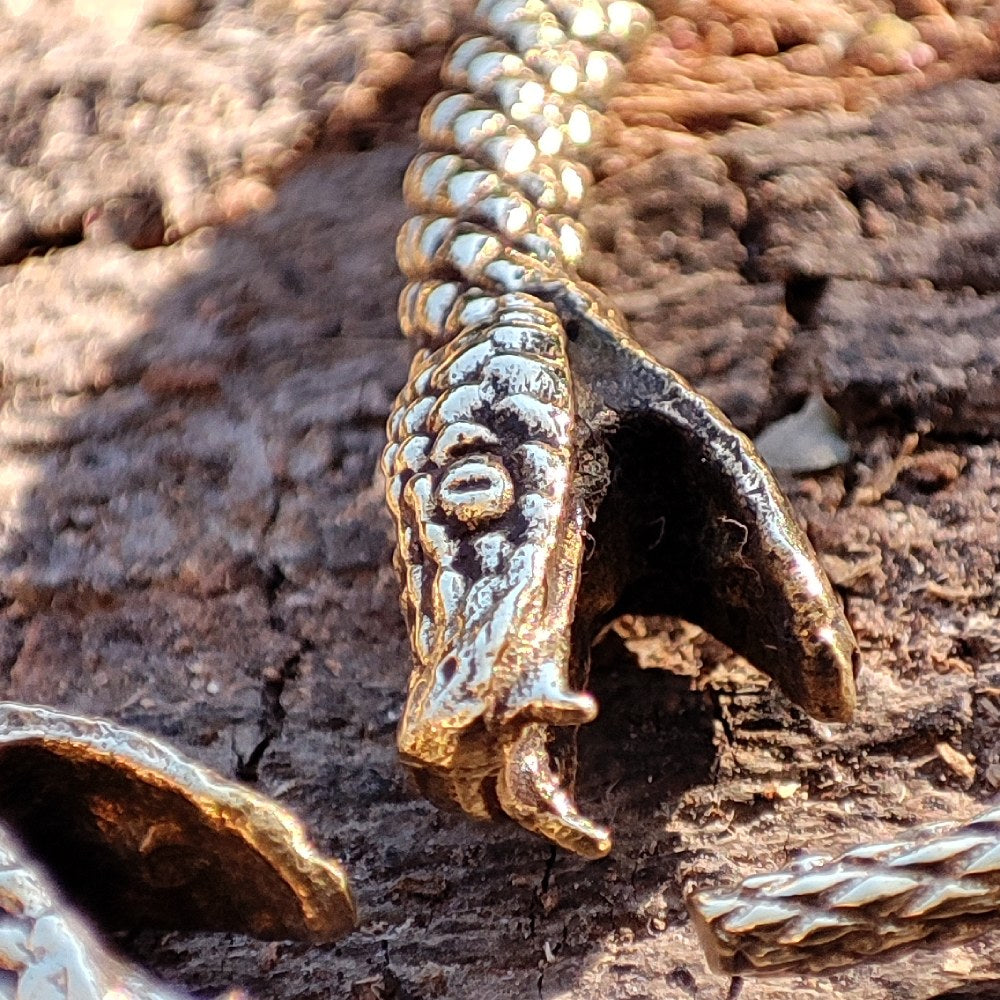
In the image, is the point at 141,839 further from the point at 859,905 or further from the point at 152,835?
the point at 859,905

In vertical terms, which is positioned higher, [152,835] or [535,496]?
[535,496]

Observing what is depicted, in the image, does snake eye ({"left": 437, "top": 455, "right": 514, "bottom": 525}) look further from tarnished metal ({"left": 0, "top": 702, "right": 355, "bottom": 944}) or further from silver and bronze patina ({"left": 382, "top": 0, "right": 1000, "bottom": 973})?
tarnished metal ({"left": 0, "top": 702, "right": 355, "bottom": 944})

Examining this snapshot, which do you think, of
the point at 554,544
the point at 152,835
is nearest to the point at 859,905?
the point at 554,544

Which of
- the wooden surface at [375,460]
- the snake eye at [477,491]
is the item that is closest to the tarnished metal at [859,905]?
the wooden surface at [375,460]

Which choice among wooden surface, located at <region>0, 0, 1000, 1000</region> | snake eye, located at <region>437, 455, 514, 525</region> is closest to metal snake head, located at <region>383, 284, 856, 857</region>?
snake eye, located at <region>437, 455, 514, 525</region>

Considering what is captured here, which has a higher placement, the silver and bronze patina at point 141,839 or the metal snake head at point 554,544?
the metal snake head at point 554,544

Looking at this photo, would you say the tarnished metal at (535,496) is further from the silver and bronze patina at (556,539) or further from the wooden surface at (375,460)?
the wooden surface at (375,460)
